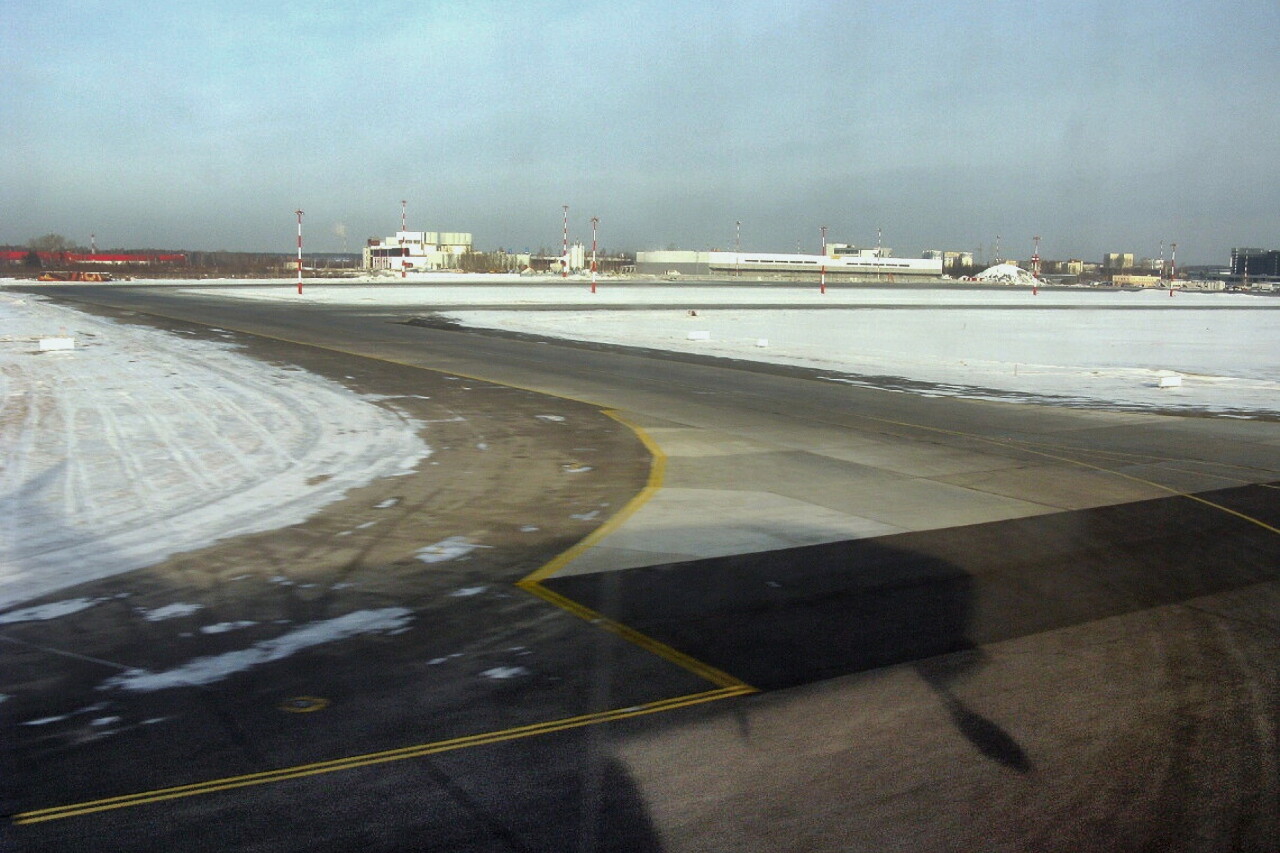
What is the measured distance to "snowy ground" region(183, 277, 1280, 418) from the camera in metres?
24.5

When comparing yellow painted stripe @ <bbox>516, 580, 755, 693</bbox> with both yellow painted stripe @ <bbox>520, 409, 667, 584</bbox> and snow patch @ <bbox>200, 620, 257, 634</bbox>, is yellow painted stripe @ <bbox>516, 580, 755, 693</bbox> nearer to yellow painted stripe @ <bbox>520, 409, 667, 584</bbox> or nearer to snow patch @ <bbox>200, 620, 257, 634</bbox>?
yellow painted stripe @ <bbox>520, 409, 667, 584</bbox>

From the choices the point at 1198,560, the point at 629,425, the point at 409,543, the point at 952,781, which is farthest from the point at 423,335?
the point at 952,781

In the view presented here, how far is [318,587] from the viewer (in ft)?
28.3

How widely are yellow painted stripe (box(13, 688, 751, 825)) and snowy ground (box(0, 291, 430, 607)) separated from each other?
3.47 m

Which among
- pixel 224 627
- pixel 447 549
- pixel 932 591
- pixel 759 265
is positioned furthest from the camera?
pixel 759 265

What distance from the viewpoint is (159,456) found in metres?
14.0

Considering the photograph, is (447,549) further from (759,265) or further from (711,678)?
(759,265)

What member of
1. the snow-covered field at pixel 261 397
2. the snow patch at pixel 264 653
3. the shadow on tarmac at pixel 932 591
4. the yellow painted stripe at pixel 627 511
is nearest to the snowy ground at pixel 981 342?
the snow-covered field at pixel 261 397

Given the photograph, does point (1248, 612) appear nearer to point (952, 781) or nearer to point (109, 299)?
point (952, 781)

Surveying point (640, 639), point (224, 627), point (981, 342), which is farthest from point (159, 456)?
point (981, 342)

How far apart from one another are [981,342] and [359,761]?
37323mm

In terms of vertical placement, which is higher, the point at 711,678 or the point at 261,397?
the point at 261,397

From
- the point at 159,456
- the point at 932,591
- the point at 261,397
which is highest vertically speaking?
the point at 261,397

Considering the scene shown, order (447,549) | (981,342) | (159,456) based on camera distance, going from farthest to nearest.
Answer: (981,342) < (159,456) < (447,549)
